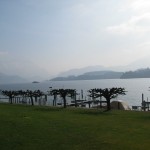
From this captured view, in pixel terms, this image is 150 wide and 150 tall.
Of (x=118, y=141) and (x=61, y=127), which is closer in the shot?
(x=118, y=141)

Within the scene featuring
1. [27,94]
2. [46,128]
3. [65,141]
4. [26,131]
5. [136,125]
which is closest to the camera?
[65,141]

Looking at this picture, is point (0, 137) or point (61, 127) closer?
point (0, 137)

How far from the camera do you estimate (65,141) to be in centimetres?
1520

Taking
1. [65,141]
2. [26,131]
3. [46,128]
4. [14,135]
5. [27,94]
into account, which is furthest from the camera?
[27,94]

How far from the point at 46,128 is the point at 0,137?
373cm

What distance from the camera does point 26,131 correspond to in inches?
707

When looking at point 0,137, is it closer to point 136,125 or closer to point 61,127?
point 61,127

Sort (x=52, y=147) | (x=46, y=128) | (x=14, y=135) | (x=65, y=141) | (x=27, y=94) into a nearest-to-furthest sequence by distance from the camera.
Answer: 1. (x=52, y=147)
2. (x=65, y=141)
3. (x=14, y=135)
4. (x=46, y=128)
5. (x=27, y=94)

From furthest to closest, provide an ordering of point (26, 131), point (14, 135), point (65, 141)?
1. point (26, 131)
2. point (14, 135)
3. point (65, 141)

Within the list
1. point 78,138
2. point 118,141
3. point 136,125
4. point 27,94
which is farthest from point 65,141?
point 27,94

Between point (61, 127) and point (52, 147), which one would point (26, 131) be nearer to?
point (61, 127)

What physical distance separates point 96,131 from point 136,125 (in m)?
3.82

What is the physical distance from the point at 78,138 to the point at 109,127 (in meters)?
4.59

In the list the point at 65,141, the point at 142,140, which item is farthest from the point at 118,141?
the point at 65,141
